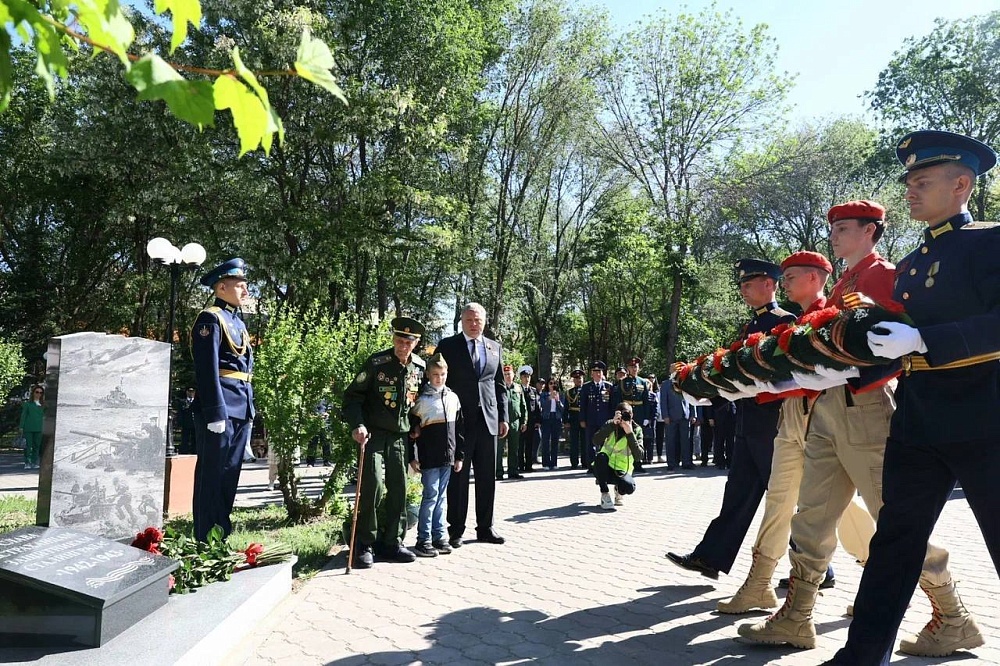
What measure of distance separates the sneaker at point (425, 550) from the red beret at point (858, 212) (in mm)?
4186

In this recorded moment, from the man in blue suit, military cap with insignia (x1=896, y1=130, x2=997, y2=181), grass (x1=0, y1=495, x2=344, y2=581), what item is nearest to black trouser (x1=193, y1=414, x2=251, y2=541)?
grass (x1=0, y1=495, x2=344, y2=581)

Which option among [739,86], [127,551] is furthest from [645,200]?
[127,551]

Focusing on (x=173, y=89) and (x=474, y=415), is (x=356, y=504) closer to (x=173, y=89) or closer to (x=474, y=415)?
(x=474, y=415)

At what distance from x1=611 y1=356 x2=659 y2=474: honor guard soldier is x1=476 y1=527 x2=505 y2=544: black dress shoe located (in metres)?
9.08

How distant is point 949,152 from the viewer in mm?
3283

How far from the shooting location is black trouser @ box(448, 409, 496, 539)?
6.97 meters

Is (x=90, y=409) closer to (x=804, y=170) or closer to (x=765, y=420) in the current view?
(x=765, y=420)

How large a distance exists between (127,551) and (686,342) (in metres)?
38.5

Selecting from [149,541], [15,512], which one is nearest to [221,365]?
[149,541]

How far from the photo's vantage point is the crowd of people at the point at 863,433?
3.04 meters

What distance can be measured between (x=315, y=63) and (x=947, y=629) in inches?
156

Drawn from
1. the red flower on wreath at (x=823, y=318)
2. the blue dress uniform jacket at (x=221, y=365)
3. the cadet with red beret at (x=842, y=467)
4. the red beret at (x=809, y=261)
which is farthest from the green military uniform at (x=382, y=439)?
the red flower on wreath at (x=823, y=318)

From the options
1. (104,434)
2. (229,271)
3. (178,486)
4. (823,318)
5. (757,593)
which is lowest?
(757,593)

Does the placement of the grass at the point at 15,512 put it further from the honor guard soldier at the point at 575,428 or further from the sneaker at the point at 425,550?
the honor guard soldier at the point at 575,428
